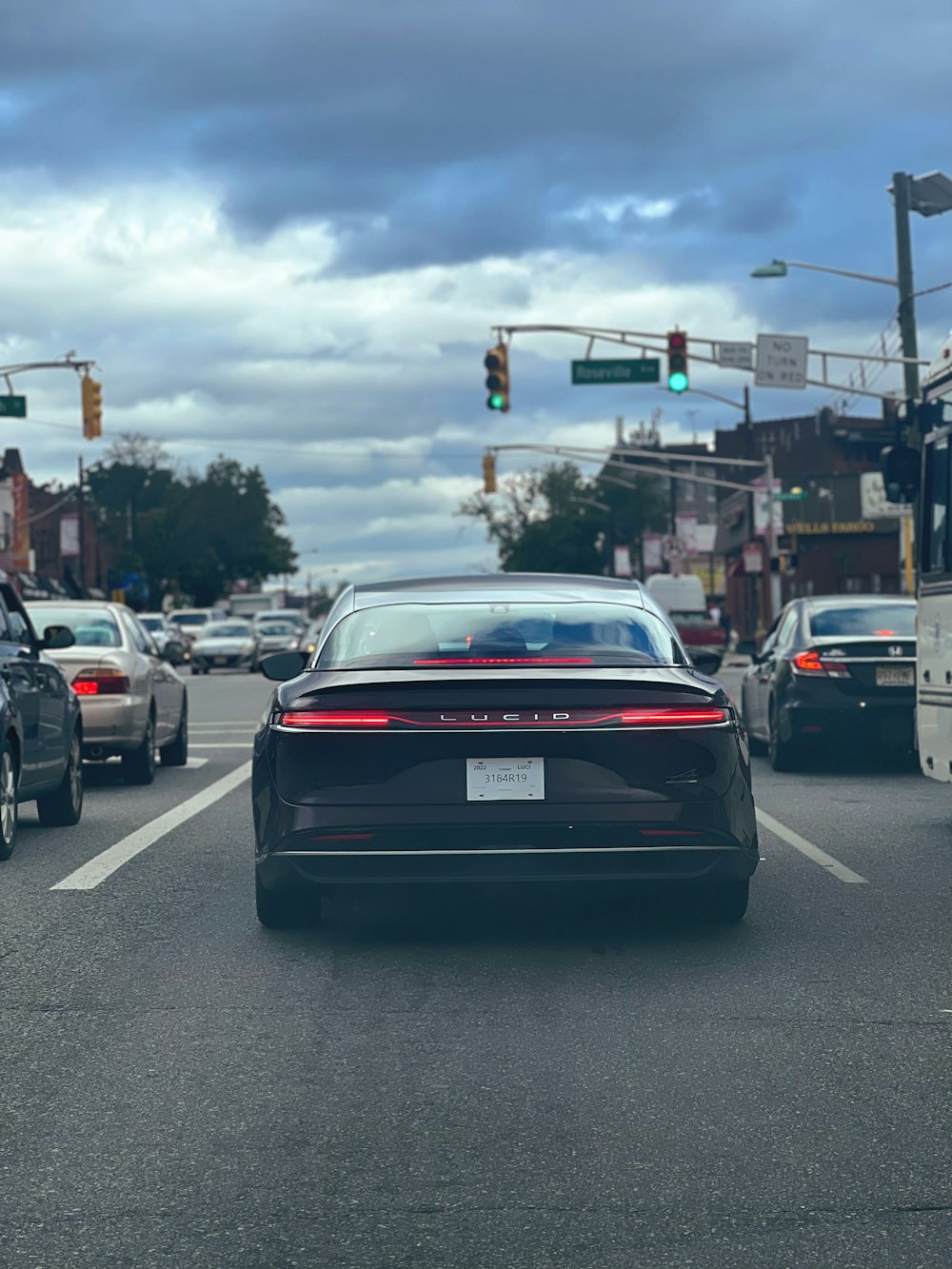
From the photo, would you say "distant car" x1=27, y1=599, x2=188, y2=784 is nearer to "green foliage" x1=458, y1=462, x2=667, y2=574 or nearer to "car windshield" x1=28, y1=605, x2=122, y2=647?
"car windshield" x1=28, y1=605, x2=122, y2=647

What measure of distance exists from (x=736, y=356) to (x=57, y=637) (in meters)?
22.2

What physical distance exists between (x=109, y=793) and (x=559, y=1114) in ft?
34.8

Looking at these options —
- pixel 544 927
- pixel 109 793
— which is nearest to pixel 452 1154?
pixel 544 927

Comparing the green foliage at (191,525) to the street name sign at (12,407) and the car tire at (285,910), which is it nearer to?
the street name sign at (12,407)

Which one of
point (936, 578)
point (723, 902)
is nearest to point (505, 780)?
point (723, 902)

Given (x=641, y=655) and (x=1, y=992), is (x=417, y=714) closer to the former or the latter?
(x=641, y=655)

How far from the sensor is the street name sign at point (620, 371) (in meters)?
33.1

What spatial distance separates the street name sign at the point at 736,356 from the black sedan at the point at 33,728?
21.9m

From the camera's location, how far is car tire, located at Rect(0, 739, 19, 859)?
10.6m

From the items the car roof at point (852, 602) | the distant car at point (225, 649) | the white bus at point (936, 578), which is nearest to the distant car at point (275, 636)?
the distant car at point (225, 649)

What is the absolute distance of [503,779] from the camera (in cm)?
727

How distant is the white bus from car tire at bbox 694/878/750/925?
336 cm

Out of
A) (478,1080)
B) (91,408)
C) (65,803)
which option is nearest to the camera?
(478,1080)

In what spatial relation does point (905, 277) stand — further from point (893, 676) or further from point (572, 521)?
point (572, 521)
